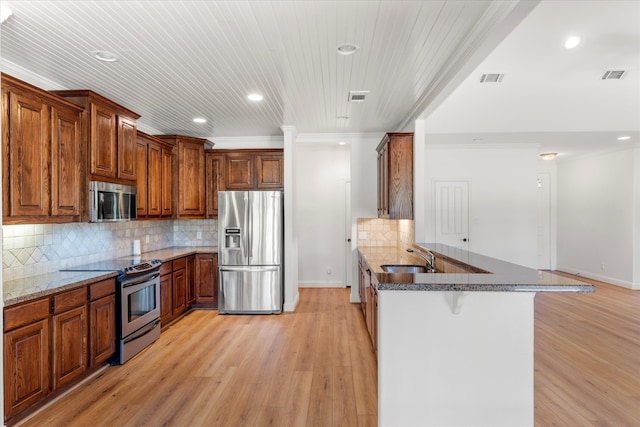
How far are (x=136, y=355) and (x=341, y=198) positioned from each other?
4.35m

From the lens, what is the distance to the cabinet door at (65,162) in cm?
288

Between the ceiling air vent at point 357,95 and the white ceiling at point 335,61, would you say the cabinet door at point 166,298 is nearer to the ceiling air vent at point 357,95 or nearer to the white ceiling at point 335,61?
the white ceiling at point 335,61

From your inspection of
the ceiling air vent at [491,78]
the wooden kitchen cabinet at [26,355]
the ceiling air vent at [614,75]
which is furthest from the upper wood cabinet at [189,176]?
the ceiling air vent at [614,75]

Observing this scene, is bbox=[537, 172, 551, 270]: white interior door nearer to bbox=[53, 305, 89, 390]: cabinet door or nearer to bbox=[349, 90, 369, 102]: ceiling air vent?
bbox=[349, 90, 369, 102]: ceiling air vent

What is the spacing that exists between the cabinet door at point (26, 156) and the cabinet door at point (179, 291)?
1.98 metres

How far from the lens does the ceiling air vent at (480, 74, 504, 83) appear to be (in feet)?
15.5

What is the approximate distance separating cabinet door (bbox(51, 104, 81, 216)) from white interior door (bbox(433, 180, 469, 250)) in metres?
5.63

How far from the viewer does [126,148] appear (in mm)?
3754

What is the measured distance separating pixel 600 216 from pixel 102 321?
8476 millimetres

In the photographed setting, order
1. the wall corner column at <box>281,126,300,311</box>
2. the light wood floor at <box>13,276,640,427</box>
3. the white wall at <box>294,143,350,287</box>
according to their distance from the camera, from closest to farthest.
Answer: the light wood floor at <box>13,276,640,427</box> < the wall corner column at <box>281,126,300,311</box> < the white wall at <box>294,143,350,287</box>

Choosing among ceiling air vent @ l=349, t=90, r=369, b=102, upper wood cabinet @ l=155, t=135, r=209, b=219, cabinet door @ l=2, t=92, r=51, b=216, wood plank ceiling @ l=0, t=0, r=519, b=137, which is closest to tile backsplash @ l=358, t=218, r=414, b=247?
wood plank ceiling @ l=0, t=0, r=519, b=137

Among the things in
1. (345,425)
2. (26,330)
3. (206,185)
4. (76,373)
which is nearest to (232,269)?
(206,185)

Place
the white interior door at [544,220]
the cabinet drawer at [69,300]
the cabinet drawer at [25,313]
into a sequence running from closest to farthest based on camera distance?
1. the cabinet drawer at [25,313]
2. the cabinet drawer at [69,300]
3. the white interior door at [544,220]

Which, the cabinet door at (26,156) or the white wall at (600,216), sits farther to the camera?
the white wall at (600,216)
